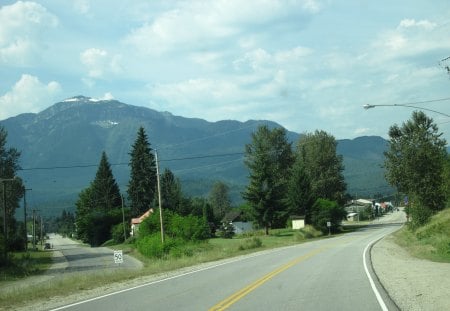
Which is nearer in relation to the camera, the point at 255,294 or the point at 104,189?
the point at 255,294

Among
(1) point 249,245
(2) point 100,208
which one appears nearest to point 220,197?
(2) point 100,208

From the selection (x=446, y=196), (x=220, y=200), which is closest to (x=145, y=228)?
(x=446, y=196)

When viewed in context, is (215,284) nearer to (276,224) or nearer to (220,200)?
(276,224)

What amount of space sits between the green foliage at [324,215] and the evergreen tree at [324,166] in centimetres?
1091

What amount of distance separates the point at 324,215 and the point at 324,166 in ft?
56.2

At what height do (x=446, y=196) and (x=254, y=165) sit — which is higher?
(x=254, y=165)

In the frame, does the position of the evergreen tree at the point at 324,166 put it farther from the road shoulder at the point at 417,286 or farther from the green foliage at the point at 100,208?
the road shoulder at the point at 417,286

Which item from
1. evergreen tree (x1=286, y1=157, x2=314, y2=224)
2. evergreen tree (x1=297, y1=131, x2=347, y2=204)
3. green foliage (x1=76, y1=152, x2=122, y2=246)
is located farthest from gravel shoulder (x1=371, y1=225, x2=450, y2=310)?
green foliage (x1=76, y1=152, x2=122, y2=246)

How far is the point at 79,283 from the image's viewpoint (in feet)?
68.6

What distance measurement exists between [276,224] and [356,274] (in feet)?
235

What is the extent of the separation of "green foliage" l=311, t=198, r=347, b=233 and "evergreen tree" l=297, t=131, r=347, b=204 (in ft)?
35.8

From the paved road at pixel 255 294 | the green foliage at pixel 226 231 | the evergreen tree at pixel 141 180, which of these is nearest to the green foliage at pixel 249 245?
the paved road at pixel 255 294

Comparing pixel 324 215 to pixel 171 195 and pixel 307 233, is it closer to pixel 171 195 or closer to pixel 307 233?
pixel 307 233

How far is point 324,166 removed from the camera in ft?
331
